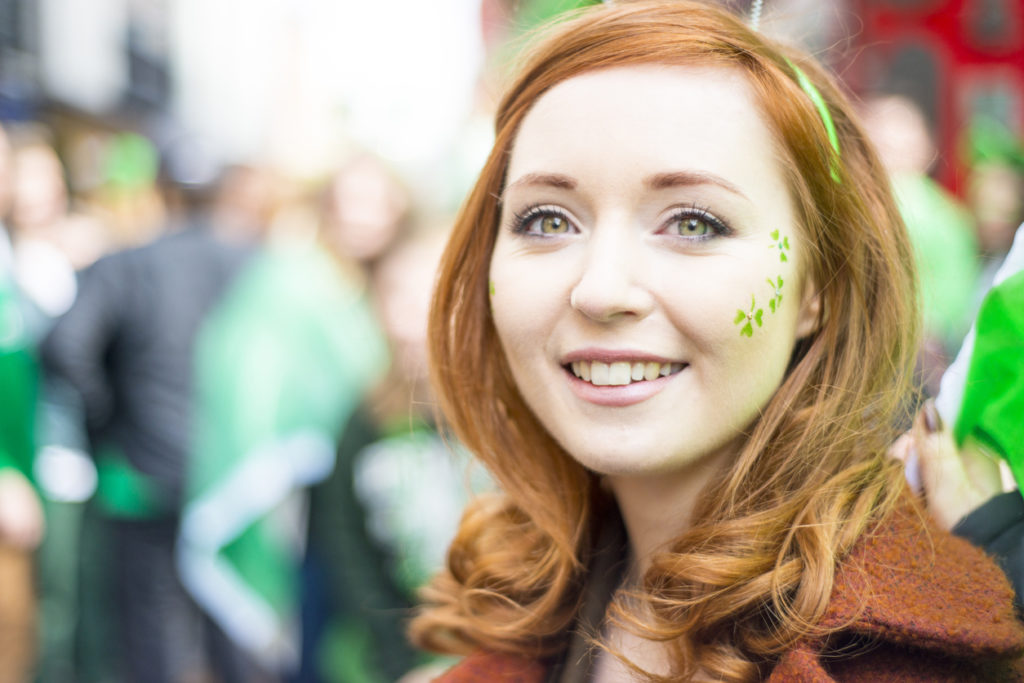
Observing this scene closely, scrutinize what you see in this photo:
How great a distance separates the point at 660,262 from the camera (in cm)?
133

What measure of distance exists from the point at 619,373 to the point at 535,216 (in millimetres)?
289

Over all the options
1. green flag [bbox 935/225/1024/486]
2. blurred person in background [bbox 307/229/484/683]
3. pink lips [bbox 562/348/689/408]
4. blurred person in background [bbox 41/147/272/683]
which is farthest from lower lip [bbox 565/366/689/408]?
blurred person in background [bbox 41/147/272/683]

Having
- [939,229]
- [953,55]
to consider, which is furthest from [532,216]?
[953,55]

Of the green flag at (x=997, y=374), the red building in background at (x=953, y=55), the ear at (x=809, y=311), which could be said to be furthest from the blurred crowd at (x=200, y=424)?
the red building in background at (x=953, y=55)

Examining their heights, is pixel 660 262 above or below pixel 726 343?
above

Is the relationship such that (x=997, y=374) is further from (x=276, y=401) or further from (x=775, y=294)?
(x=276, y=401)

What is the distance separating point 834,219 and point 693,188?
10.2 inches

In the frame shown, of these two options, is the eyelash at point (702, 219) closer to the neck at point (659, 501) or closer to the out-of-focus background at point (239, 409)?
the neck at point (659, 501)

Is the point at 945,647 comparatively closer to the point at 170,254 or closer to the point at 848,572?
the point at 848,572

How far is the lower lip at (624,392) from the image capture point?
1352 millimetres

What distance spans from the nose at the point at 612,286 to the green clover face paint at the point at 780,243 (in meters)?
0.20

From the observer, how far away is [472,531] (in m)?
1.86

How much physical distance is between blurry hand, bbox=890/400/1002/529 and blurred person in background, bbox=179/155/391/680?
2375mm

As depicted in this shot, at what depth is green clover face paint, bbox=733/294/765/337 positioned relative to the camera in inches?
52.2
